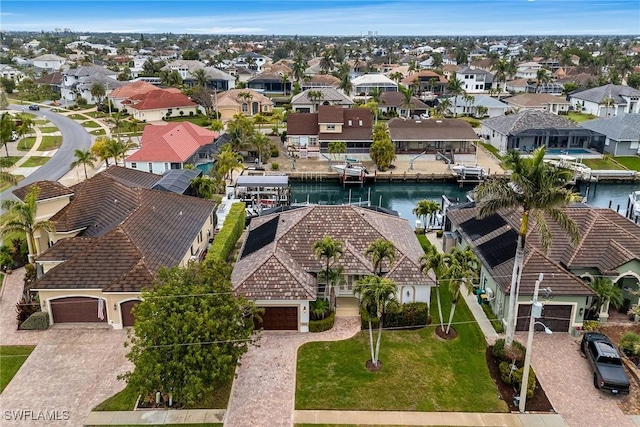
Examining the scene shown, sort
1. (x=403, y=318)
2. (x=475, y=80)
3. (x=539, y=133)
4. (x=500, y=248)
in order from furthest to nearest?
(x=475, y=80)
(x=539, y=133)
(x=500, y=248)
(x=403, y=318)

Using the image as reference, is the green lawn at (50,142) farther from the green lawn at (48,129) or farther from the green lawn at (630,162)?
the green lawn at (630,162)

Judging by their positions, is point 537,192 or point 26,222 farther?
point 26,222

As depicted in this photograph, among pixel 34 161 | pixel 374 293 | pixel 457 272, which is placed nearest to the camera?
pixel 374 293

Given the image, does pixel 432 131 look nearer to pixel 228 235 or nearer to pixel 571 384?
pixel 228 235

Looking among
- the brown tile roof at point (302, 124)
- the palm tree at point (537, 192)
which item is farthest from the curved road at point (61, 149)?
the palm tree at point (537, 192)

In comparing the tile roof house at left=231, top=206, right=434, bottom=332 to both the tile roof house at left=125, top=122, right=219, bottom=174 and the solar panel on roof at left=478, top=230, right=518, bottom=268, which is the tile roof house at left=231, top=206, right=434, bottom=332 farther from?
the tile roof house at left=125, top=122, right=219, bottom=174

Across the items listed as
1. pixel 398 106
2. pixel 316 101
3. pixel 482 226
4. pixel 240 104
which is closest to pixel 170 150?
pixel 240 104

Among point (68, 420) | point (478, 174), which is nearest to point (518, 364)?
point (68, 420)

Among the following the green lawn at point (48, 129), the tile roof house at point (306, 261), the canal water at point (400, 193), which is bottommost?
the canal water at point (400, 193)
